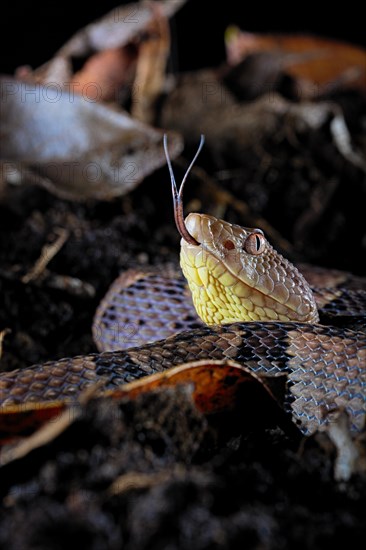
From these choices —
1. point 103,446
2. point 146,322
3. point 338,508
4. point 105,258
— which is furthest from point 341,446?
point 105,258

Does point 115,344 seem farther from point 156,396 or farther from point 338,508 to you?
point 338,508

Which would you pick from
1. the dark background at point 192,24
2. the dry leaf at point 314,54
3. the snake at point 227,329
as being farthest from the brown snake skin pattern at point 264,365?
the dark background at point 192,24

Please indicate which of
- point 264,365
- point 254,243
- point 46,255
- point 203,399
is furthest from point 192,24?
point 203,399

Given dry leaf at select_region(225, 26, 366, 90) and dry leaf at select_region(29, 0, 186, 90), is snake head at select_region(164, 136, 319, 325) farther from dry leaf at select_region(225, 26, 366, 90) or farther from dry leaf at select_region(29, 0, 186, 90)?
dry leaf at select_region(225, 26, 366, 90)

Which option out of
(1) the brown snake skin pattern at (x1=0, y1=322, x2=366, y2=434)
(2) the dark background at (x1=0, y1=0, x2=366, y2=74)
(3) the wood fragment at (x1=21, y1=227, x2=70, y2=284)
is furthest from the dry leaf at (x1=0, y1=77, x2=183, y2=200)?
(2) the dark background at (x1=0, y1=0, x2=366, y2=74)

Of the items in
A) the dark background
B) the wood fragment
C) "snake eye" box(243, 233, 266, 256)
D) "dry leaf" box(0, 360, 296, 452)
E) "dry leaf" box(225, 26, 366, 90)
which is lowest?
the wood fragment

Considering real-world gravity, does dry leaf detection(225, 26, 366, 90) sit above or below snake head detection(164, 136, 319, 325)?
above
